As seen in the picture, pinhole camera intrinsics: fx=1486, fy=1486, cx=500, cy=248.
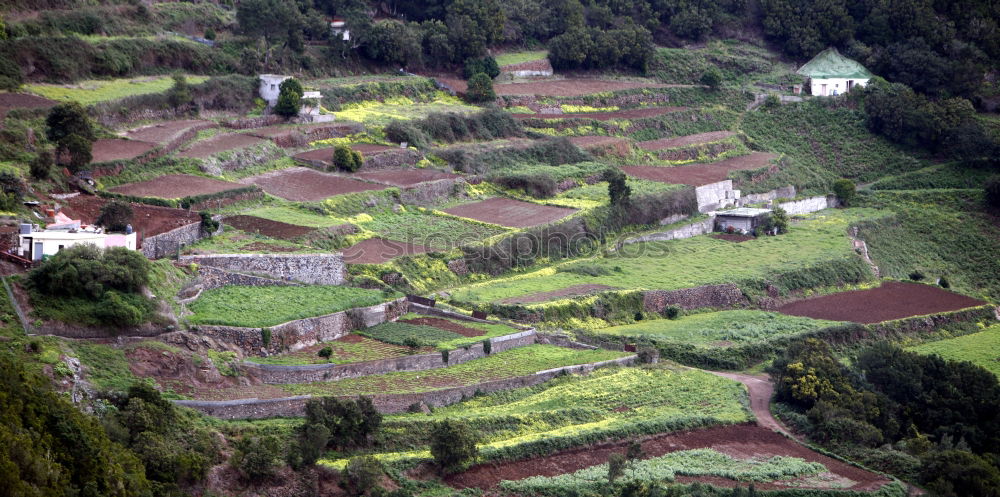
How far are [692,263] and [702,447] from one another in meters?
23.1

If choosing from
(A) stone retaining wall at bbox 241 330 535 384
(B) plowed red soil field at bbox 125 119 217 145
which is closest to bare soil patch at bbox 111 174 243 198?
(B) plowed red soil field at bbox 125 119 217 145

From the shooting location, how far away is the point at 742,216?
259ft

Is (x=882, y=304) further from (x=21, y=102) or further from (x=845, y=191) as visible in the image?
(x=21, y=102)

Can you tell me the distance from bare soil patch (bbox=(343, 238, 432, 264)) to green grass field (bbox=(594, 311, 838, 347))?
8625 mm

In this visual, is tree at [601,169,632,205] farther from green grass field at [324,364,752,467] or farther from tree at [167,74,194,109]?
tree at [167,74,194,109]

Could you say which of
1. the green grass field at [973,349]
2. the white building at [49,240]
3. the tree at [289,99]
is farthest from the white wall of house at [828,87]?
the white building at [49,240]

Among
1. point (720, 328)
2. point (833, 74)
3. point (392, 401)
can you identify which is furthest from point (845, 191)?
point (392, 401)

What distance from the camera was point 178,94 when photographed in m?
71.7

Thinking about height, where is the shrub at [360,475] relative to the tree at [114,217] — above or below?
below

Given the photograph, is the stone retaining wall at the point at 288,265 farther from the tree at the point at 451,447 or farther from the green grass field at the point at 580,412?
the tree at the point at 451,447

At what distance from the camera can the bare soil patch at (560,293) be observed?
198 ft

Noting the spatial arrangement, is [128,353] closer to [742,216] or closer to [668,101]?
[742,216]

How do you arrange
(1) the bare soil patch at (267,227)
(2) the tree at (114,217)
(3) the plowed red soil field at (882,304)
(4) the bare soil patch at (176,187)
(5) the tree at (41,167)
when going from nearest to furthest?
1. (2) the tree at (114,217)
2. (5) the tree at (41,167)
3. (1) the bare soil patch at (267,227)
4. (4) the bare soil patch at (176,187)
5. (3) the plowed red soil field at (882,304)

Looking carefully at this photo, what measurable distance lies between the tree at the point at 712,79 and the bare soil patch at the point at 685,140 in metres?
5.75
